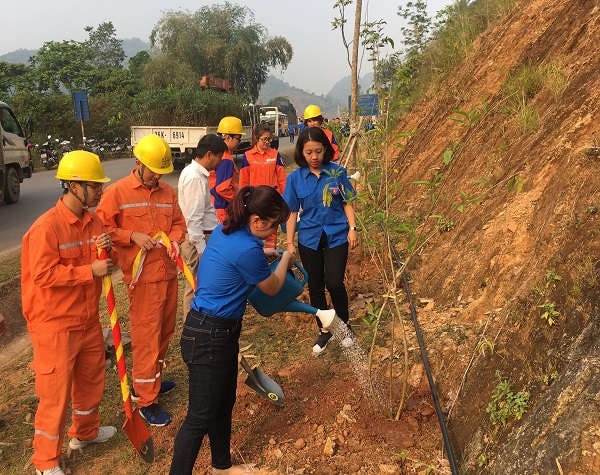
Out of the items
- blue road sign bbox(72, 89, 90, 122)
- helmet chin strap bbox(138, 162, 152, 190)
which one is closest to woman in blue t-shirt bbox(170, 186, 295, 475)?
helmet chin strap bbox(138, 162, 152, 190)

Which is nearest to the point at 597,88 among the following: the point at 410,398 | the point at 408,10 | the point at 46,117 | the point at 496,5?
the point at 410,398

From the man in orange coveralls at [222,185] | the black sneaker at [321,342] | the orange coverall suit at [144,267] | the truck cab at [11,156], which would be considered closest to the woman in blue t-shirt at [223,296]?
the orange coverall suit at [144,267]

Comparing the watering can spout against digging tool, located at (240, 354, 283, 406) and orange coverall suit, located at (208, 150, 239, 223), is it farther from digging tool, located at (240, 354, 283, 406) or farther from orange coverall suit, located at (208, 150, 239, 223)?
orange coverall suit, located at (208, 150, 239, 223)

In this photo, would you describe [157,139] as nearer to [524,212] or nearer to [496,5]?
[524,212]

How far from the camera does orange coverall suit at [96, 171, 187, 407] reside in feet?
10.3

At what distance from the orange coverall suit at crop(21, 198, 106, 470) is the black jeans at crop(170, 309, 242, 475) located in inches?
27.9

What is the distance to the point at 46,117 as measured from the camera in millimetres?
21656

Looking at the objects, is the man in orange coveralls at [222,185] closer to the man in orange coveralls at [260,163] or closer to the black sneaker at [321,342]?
the man in orange coveralls at [260,163]

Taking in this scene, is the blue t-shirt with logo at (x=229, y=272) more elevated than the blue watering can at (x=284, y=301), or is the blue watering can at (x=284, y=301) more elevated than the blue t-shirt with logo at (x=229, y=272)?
the blue t-shirt with logo at (x=229, y=272)

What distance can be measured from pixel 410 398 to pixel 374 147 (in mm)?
2417

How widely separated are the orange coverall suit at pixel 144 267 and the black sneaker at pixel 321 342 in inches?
46.6

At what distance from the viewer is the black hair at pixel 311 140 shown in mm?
3438

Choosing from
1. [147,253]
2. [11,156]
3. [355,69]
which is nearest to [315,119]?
[355,69]

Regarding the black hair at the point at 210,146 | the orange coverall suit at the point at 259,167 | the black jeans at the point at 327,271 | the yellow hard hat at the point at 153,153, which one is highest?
the yellow hard hat at the point at 153,153
